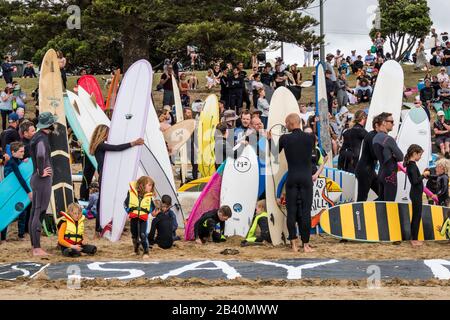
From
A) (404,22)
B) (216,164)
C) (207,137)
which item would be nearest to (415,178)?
(216,164)

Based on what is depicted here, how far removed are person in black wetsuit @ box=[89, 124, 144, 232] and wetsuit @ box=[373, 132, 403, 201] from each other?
2.91m

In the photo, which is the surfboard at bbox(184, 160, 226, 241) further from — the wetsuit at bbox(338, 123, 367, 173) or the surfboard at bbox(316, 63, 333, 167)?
the surfboard at bbox(316, 63, 333, 167)

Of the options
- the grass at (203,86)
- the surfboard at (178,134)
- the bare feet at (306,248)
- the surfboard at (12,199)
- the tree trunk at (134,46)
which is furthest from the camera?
the tree trunk at (134,46)

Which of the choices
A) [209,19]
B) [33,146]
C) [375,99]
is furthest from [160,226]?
[209,19]

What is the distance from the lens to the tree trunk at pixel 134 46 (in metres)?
25.5

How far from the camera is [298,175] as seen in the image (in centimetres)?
978

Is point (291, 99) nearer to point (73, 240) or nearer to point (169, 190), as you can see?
point (169, 190)

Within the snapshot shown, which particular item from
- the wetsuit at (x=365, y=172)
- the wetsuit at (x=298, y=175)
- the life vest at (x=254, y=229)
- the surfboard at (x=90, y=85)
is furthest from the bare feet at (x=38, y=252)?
the surfboard at (x=90, y=85)

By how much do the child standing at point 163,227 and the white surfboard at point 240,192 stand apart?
101 centimetres

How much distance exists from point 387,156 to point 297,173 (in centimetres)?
134

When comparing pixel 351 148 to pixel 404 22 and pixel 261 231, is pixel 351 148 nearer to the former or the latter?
pixel 261 231

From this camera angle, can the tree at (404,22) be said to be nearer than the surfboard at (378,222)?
No

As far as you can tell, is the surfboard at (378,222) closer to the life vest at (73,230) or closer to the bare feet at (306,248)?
the bare feet at (306,248)

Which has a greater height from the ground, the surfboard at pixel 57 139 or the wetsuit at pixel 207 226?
the surfboard at pixel 57 139
